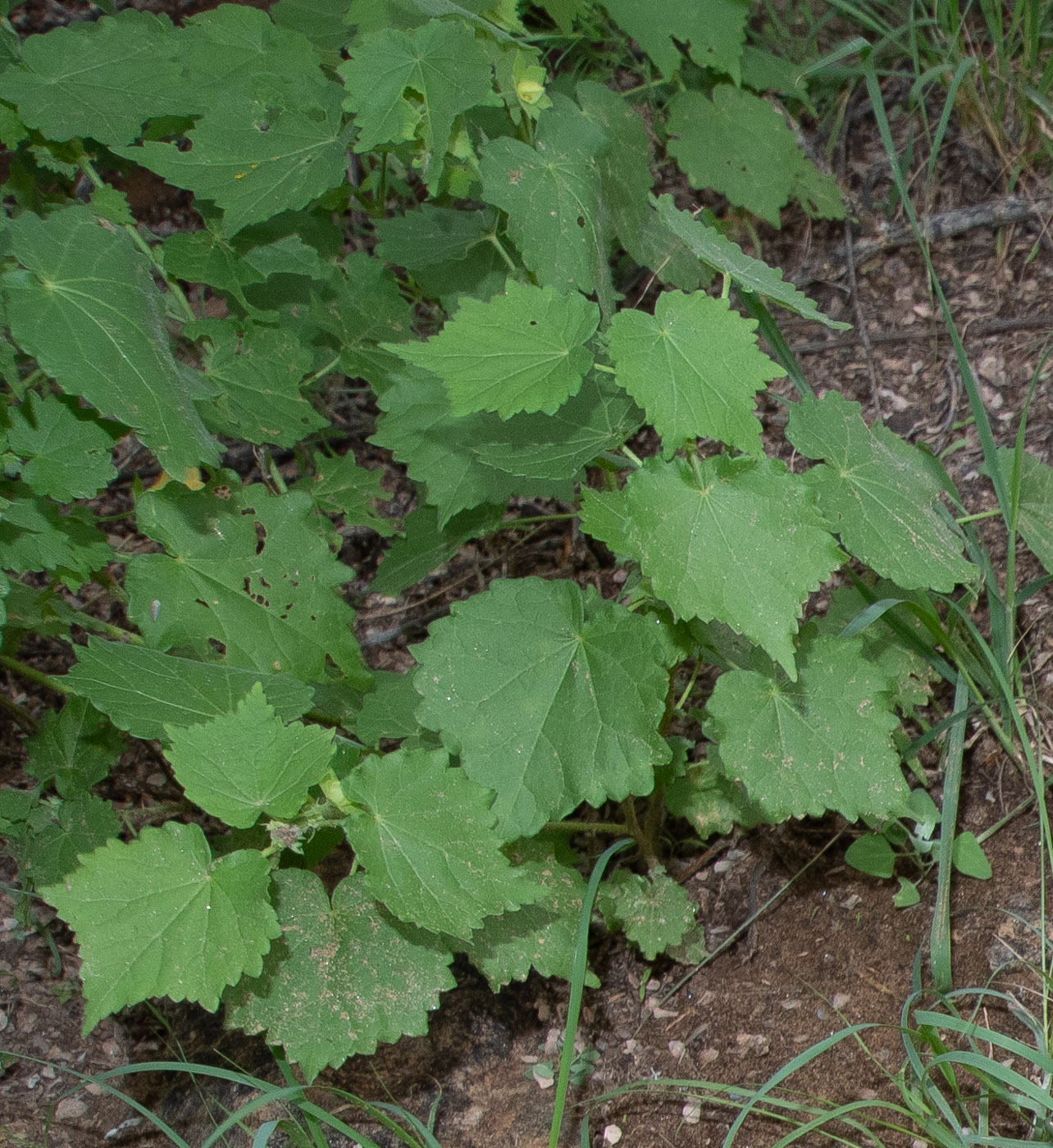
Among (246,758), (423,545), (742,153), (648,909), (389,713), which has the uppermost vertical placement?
(742,153)

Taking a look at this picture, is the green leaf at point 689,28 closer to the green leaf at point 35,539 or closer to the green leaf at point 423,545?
the green leaf at point 423,545

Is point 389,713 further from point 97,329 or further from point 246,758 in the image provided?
point 97,329

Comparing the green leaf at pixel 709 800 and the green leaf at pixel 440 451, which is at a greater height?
the green leaf at pixel 440 451

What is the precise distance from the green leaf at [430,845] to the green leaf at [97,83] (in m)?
1.24

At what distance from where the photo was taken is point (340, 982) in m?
→ 1.58

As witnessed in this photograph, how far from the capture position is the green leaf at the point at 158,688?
5.45 feet

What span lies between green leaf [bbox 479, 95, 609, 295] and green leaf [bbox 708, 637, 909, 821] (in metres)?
0.70

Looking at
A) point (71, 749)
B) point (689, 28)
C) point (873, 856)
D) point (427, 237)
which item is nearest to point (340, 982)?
point (71, 749)

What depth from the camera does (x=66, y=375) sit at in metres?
1.62

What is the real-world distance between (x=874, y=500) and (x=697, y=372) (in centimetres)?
48

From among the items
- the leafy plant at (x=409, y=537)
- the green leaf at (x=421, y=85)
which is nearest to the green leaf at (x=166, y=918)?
the leafy plant at (x=409, y=537)

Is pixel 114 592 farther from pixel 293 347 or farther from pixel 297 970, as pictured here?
pixel 297 970

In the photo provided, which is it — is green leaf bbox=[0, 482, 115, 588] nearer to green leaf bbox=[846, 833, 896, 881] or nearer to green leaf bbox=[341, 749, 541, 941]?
green leaf bbox=[341, 749, 541, 941]

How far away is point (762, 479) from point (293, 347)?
1.04 metres
